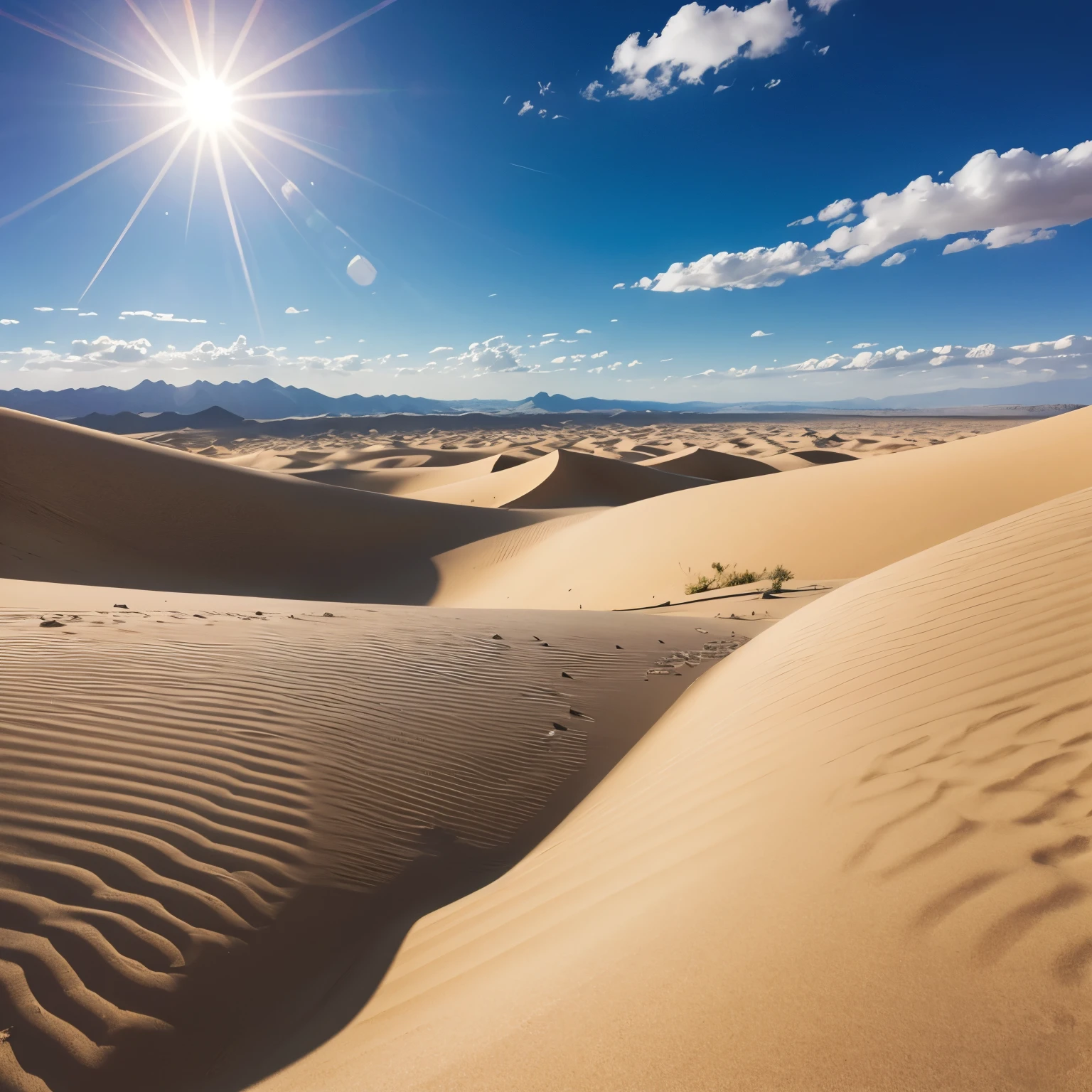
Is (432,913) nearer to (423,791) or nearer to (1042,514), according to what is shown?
(423,791)

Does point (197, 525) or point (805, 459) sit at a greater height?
point (805, 459)

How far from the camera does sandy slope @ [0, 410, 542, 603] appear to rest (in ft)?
52.1

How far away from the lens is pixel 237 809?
3.19m

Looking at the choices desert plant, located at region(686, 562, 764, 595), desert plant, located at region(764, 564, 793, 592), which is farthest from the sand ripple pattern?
desert plant, located at region(686, 562, 764, 595)

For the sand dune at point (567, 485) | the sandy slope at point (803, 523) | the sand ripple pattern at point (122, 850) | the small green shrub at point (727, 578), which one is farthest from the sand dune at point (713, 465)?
the sand ripple pattern at point (122, 850)

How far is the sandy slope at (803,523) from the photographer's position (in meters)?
12.4

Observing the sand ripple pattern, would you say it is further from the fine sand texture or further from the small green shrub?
the small green shrub

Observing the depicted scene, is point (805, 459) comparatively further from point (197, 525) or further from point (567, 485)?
point (197, 525)

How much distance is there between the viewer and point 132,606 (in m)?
7.50

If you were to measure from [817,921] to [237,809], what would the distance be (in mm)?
2657

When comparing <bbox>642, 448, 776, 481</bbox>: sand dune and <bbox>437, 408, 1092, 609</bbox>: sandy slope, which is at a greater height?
<bbox>642, 448, 776, 481</bbox>: sand dune

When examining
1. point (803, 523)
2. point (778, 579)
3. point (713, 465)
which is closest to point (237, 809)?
point (778, 579)

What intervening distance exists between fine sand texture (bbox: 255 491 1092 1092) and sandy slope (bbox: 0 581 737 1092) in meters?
0.39

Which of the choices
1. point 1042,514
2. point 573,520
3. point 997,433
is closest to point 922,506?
point 997,433
